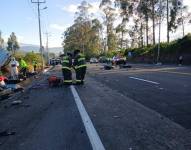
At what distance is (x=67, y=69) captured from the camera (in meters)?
23.7

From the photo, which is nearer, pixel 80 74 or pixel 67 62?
pixel 80 74

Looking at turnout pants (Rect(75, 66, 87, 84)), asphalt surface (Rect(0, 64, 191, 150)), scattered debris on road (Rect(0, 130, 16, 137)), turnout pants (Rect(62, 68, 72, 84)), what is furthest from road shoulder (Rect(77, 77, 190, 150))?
turnout pants (Rect(75, 66, 87, 84))

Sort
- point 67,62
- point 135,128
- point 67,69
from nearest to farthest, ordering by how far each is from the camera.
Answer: point 135,128, point 67,69, point 67,62

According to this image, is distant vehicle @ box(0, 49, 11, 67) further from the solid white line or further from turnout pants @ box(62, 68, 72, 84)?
the solid white line

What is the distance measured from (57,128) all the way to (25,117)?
240 cm

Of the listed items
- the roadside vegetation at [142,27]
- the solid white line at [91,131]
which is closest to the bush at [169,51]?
the roadside vegetation at [142,27]

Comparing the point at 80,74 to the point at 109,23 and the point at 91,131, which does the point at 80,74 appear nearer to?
the point at 91,131

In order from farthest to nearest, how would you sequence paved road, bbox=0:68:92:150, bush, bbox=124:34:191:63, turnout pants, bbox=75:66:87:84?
bush, bbox=124:34:191:63, turnout pants, bbox=75:66:87:84, paved road, bbox=0:68:92:150

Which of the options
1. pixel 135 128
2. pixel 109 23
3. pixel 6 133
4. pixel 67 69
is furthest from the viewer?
pixel 109 23

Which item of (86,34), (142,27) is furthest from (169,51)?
(86,34)

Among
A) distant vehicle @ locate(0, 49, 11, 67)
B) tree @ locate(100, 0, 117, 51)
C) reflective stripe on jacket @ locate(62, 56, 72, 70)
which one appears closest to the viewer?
reflective stripe on jacket @ locate(62, 56, 72, 70)

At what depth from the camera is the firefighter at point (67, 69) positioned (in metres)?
23.7

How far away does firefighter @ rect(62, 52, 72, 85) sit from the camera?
77.8ft

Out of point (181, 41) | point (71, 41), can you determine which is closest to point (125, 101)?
point (181, 41)
